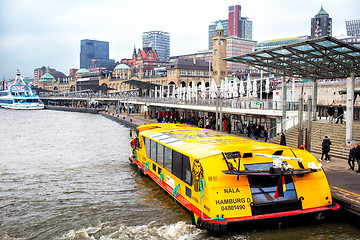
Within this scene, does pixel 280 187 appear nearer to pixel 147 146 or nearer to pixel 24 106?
pixel 147 146

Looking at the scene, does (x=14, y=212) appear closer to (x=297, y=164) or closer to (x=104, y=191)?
(x=104, y=191)

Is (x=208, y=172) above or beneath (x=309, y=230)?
above

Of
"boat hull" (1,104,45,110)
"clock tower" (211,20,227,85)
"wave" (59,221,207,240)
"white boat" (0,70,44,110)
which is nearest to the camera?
"wave" (59,221,207,240)

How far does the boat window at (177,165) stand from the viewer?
13398mm

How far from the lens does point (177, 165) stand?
13.7m

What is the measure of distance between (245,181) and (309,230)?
330 cm

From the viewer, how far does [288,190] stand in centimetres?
1151

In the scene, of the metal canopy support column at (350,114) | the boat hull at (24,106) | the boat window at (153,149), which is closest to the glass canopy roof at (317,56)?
the metal canopy support column at (350,114)

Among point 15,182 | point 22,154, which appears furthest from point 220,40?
point 15,182

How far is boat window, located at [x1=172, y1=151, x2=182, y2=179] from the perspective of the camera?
527 inches

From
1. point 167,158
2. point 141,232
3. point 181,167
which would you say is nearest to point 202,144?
point 181,167

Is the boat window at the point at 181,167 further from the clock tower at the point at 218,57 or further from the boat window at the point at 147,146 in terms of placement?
the clock tower at the point at 218,57

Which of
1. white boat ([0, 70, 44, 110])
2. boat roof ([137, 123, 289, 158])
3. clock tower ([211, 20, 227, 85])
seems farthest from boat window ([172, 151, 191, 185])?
clock tower ([211, 20, 227, 85])

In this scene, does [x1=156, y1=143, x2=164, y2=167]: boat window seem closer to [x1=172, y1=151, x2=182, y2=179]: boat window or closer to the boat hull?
[x1=172, y1=151, x2=182, y2=179]: boat window
